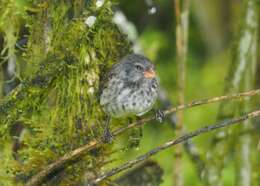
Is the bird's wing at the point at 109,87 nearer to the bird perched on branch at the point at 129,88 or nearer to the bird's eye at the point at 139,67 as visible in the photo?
the bird perched on branch at the point at 129,88

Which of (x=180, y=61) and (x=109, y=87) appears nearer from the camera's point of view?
(x=109, y=87)

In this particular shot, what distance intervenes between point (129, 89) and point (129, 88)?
0.02 metres

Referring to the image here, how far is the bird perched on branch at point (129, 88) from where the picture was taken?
489cm

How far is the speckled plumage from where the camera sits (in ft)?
16.1

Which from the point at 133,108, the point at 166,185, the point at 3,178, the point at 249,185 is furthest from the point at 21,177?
the point at 166,185

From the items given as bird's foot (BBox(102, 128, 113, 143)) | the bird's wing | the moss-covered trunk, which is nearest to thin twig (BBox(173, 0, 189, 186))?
the bird's wing

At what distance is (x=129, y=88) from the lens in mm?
5156

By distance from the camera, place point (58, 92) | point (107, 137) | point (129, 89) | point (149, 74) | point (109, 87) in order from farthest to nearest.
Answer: point (149, 74)
point (129, 89)
point (109, 87)
point (58, 92)
point (107, 137)

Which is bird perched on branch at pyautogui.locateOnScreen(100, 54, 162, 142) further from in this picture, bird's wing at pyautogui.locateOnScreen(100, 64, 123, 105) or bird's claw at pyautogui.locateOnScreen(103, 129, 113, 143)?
bird's claw at pyautogui.locateOnScreen(103, 129, 113, 143)

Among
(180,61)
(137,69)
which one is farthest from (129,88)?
(180,61)

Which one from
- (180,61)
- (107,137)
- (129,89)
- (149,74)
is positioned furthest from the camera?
(180,61)

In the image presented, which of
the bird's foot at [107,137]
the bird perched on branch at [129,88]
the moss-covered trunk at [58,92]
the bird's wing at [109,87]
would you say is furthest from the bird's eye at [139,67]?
the bird's foot at [107,137]

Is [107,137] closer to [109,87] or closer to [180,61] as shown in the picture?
[109,87]

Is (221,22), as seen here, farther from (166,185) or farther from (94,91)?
(94,91)
